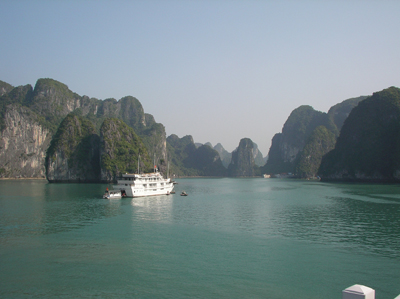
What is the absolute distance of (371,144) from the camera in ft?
494

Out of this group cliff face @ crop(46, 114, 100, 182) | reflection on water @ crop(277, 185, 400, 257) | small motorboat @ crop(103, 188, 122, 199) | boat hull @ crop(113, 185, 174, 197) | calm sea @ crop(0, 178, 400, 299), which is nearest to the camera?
calm sea @ crop(0, 178, 400, 299)

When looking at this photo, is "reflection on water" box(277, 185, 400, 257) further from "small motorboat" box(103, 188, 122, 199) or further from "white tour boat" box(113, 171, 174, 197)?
"small motorboat" box(103, 188, 122, 199)

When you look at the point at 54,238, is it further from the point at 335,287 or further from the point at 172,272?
the point at 335,287

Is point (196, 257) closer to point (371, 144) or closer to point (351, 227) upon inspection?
point (351, 227)

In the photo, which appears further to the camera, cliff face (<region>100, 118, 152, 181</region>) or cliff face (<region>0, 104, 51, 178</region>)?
cliff face (<region>0, 104, 51, 178</region>)

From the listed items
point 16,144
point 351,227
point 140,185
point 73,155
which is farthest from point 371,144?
point 16,144

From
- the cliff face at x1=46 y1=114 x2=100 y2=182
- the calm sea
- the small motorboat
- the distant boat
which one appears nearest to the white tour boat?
the distant boat

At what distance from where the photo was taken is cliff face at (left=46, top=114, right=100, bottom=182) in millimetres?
143500

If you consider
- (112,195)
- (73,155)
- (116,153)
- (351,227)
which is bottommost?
(351,227)

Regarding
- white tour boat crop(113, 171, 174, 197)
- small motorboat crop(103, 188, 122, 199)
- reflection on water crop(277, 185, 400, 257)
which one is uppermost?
white tour boat crop(113, 171, 174, 197)

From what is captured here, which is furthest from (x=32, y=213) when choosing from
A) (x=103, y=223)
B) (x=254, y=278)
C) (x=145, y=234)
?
(x=254, y=278)

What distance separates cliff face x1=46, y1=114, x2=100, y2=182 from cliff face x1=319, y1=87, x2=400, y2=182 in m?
121

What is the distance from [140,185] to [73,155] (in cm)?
9228

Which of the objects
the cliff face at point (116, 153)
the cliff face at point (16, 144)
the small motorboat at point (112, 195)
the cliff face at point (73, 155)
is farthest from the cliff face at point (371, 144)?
the cliff face at point (16, 144)
